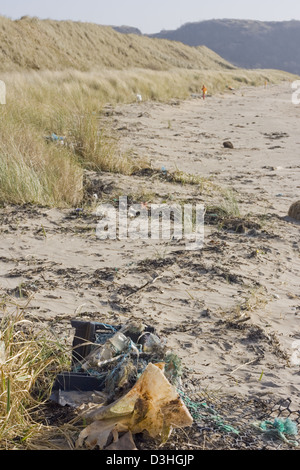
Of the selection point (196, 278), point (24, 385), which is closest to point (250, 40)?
point (196, 278)

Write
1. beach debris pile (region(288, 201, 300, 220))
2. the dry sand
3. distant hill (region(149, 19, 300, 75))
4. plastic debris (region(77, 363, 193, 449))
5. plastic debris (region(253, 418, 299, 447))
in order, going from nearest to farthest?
plastic debris (region(77, 363, 193, 449)), plastic debris (region(253, 418, 299, 447)), the dry sand, beach debris pile (region(288, 201, 300, 220)), distant hill (region(149, 19, 300, 75))

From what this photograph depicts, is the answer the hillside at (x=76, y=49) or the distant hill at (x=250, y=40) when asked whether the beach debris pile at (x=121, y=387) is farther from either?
the distant hill at (x=250, y=40)

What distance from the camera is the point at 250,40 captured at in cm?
12500

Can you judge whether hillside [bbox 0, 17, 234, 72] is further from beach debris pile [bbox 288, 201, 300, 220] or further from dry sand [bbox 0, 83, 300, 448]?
beach debris pile [bbox 288, 201, 300, 220]

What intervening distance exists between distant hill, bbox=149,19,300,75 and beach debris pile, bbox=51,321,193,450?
111641 millimetres

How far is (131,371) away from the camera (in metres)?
2.42

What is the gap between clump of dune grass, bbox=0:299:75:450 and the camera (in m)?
2.18

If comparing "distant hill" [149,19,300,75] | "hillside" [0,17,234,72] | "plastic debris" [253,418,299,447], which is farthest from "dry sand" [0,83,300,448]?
"distant hill" [149,19,300,75]

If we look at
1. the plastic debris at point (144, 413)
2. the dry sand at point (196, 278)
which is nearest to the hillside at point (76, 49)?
the dry sand at point (196, 278)

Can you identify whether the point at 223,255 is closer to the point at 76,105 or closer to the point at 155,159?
the point at 155,159

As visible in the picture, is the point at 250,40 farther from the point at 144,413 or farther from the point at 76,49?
the point at 144,413

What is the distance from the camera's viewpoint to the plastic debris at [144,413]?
2.17 m

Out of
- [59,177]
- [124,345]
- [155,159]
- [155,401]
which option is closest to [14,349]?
[124,345]

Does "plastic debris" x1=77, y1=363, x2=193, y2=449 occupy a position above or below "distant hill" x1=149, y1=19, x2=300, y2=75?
→ below
